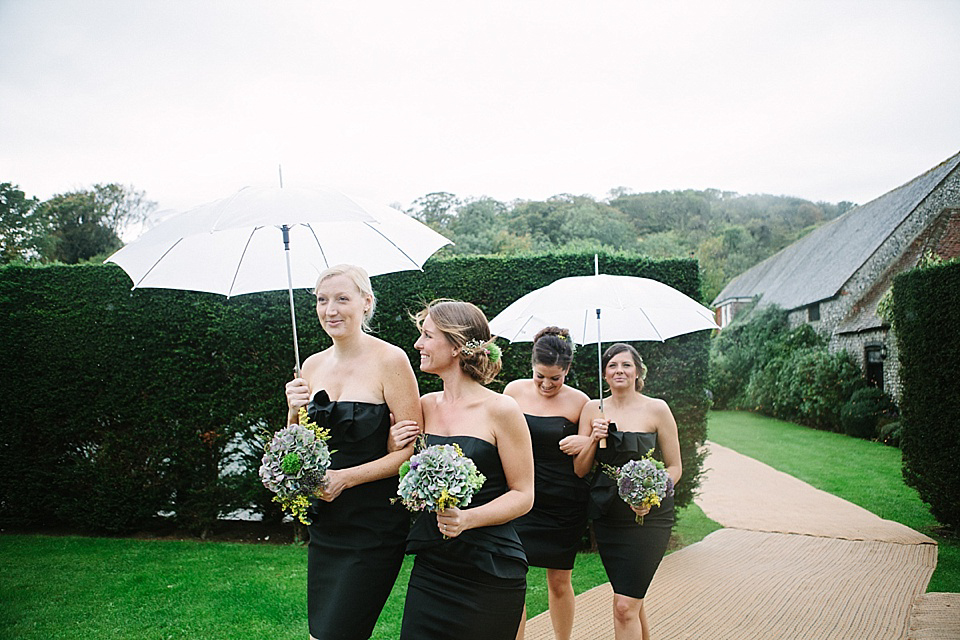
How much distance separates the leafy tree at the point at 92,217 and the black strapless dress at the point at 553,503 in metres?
38.9

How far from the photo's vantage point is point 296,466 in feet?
9.44

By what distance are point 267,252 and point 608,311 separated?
9.26 ft

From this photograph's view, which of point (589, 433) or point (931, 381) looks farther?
point (931, 381)

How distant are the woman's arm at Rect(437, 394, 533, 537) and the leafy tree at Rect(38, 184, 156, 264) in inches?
1571

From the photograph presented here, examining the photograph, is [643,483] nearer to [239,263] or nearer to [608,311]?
[608,311]

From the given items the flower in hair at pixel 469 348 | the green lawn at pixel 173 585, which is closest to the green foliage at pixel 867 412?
the green lawn at pixel 173 585

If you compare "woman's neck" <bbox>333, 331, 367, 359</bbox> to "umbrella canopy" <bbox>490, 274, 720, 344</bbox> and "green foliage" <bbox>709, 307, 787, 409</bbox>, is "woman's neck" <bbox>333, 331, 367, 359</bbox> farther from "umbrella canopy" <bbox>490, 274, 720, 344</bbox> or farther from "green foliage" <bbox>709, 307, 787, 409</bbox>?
"green foliage" <bbox>709, 307, 787, 409</bbox>

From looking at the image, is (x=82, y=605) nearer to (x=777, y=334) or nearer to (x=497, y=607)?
(x=497, y=607)

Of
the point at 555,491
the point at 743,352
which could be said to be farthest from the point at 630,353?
the point at 743,352

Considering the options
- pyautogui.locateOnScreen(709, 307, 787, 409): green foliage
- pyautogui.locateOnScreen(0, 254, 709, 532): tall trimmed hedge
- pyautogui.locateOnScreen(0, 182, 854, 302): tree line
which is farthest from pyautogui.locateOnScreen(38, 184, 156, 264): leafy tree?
pyautogui.locateOnScreen(709, 307, 787, 409): green foliage

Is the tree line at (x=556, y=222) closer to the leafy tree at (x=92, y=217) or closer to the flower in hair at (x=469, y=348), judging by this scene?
the leafy tree at (x=92, y=217)

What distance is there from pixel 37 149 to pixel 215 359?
35.5 feet

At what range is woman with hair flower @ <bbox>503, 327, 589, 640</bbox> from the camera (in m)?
4.30

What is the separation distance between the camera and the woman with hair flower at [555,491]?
169 inches
